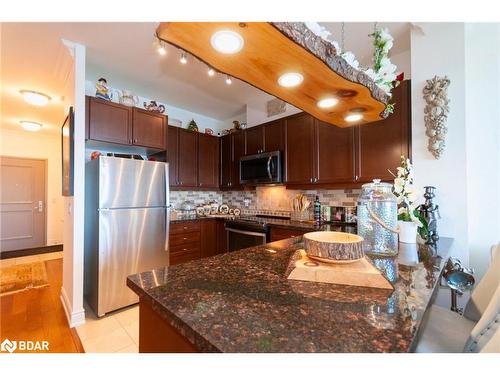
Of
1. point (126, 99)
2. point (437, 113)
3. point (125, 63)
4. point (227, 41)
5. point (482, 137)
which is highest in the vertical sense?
point (125, 63)

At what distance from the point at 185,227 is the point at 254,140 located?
1560 millimetres

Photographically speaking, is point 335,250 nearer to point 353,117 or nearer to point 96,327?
point 353,117

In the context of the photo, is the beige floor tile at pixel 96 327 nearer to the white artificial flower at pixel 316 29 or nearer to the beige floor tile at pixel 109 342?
the beige floor tile at pixel 109 342

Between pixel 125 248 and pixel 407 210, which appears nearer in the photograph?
pixel 407 210

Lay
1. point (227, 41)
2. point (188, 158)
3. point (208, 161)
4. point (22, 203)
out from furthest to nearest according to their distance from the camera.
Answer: point (22, 203), point (208, 161), point (188, 158), point (227, 41)

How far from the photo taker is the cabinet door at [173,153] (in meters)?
3.15

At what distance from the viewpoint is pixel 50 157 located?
4.86m

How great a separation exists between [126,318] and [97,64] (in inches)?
105

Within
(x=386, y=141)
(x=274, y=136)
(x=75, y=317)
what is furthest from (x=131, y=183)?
(x=386, y=141)

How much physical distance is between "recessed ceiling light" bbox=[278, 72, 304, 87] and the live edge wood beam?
19 mm

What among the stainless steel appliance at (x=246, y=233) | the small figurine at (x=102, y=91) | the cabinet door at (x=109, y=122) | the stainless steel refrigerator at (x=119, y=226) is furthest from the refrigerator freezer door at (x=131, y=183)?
the stainless steel appliance at (x=246, y=233)

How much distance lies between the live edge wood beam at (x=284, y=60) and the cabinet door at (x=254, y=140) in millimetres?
1964
